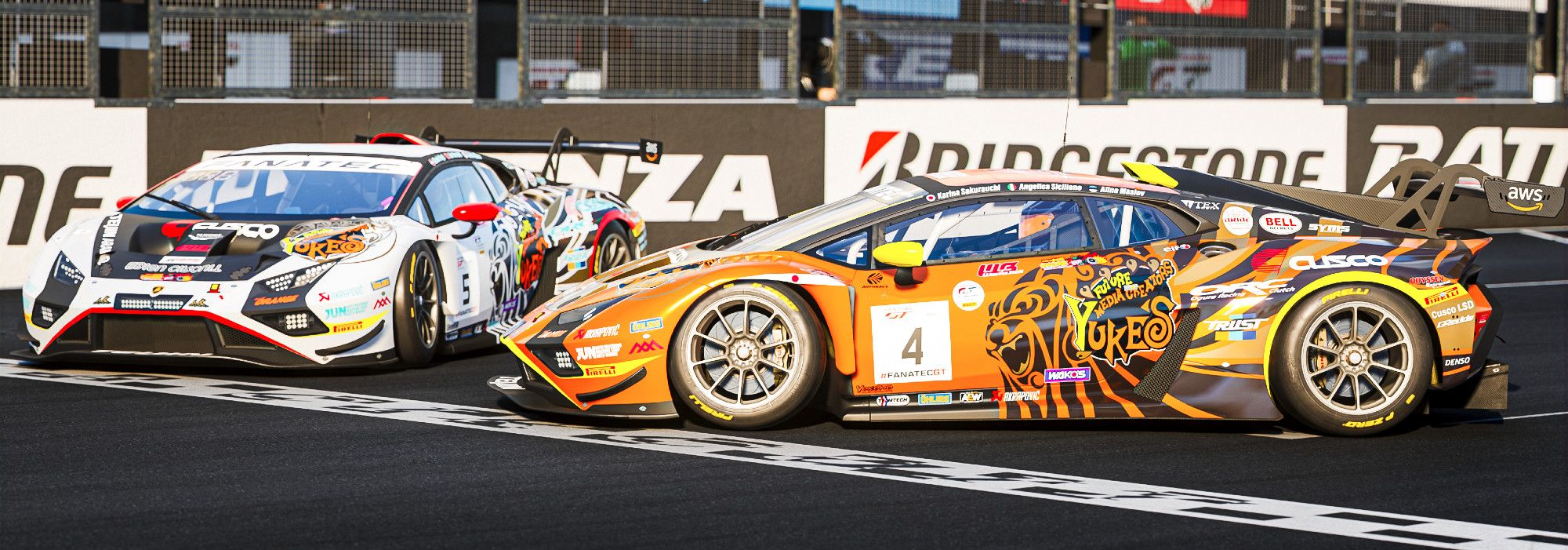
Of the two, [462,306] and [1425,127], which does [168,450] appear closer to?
[462,306]

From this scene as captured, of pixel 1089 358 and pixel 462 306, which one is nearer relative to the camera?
pixel 1089 358

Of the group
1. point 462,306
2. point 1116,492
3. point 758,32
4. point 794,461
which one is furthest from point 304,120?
point 1116,492

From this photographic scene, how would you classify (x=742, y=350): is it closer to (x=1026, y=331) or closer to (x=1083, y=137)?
(x=1026, y=331)

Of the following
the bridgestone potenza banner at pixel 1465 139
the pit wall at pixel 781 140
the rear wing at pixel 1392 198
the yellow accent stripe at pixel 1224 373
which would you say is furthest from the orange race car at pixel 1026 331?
the bridgestone potenza banner at pixel 1465 139

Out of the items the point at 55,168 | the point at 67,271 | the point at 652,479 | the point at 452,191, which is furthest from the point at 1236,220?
the point at 55,168

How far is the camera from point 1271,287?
7.20 meters

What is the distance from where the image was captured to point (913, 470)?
6418 millimetres

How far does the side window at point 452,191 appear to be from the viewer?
9.83 meters

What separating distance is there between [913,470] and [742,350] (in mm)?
1022

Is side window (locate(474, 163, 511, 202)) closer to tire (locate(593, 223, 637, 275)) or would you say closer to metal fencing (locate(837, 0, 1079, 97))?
tire (locate(593, 223, 637, 275))

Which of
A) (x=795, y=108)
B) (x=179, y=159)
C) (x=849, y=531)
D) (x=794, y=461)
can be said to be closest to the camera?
(x=849, y=531)

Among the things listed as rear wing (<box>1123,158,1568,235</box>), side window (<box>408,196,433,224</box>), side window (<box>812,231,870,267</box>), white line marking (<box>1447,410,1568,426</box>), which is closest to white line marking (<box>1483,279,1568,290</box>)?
rear wing (<box>1123,158,1568,235</box>)

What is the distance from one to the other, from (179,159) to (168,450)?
7.97m

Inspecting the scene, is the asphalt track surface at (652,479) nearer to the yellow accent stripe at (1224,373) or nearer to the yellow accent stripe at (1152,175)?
the yellow accent stripe at (1224,373)
